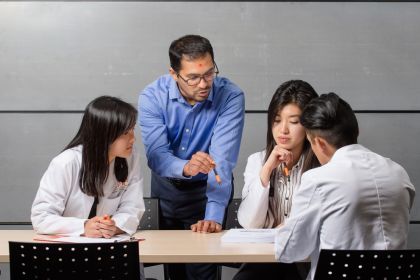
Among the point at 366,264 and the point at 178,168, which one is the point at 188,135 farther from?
the point at 366,264

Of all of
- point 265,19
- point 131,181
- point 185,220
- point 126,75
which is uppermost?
point 265,19

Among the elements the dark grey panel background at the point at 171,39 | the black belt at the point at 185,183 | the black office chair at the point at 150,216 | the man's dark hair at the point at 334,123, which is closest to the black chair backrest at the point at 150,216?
the black office chair at the point at 150,216

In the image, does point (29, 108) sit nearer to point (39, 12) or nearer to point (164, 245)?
point (39, 12)

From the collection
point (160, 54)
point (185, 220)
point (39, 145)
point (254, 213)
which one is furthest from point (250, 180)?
point (39, 145)

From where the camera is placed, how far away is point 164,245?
9.34 feet

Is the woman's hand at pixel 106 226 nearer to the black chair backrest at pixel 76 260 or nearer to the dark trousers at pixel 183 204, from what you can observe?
the black chair backrest at pixel 76 260

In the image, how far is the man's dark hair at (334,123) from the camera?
2.56m

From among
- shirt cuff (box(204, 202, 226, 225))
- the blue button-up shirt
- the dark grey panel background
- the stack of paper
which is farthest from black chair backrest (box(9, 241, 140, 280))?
the dark grey panel background

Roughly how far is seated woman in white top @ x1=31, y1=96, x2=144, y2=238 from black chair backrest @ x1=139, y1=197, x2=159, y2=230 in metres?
0.36

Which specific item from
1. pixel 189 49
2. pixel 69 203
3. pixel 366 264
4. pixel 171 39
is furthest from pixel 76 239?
pixel 171 39

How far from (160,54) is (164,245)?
2134 mm

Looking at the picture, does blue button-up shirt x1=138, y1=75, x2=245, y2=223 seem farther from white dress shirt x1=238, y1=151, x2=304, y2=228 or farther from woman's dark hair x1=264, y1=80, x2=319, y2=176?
woman's dark hair x1=264, y1=80, x2=319, y2=176

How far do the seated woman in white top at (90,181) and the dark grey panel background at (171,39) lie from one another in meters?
1.63

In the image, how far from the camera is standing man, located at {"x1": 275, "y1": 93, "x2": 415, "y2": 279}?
2.41 metres
